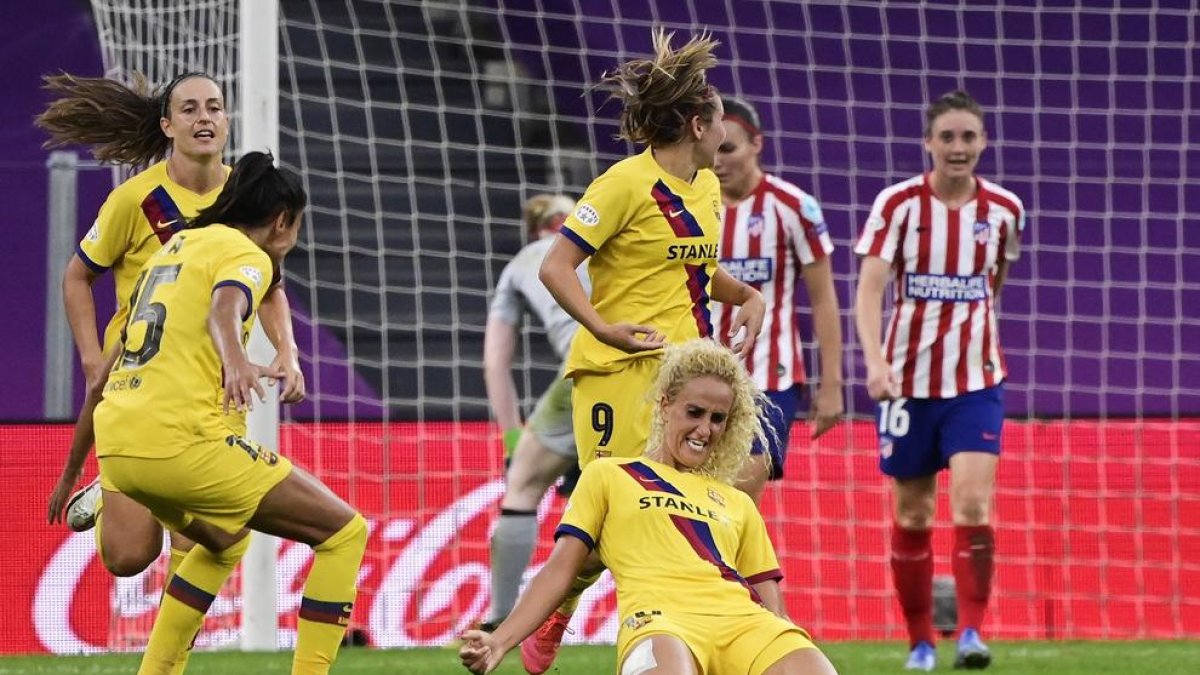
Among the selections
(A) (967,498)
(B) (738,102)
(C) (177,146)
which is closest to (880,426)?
(A) (967,498)

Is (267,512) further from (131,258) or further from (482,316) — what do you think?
(482,316)

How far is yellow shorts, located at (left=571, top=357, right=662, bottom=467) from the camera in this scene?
18.6 feet

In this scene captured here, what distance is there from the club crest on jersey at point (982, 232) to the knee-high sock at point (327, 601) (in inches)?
118

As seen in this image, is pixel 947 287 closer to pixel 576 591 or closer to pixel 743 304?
pixel 743 304

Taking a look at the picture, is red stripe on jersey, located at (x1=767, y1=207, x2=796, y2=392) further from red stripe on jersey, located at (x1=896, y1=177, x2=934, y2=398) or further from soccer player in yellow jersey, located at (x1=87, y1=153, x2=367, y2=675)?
soccer player in yellow jersey, located at (x1=87, y1=153, x2=367, y2=675)

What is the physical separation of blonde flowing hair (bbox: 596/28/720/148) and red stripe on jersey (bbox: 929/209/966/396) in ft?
6.24

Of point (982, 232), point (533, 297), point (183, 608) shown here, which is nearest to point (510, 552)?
point (533, 297)

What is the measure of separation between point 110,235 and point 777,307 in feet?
7.97

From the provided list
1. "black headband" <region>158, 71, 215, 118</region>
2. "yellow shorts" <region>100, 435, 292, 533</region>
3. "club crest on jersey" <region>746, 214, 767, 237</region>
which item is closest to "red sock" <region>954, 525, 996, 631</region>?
"club crest on jersey" <region>746, 214, 767, 237</region>

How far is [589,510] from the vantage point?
4.79 metres

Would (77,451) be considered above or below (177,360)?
below

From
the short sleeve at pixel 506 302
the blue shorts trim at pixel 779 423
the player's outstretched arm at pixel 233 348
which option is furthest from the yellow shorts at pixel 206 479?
the short sleeve at pixel 506 302

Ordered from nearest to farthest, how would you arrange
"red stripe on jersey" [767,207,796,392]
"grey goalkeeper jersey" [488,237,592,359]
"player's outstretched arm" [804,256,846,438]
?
"player's outstretched arm" [804,256,846,438], "red stripe on jersey" [767,207,796,392], "grey goalkeeper jersey" [488,237,592,359]

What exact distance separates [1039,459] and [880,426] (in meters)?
2.14
